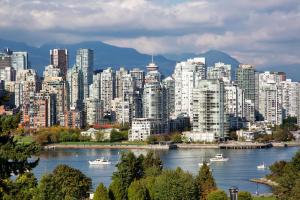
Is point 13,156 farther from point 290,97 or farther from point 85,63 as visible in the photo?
point 85,63

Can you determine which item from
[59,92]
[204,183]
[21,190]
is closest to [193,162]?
[204,183]

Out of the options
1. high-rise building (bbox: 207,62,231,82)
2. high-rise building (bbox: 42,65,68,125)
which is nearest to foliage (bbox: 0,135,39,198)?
high-rise building (bbox: 42,65,68,125)

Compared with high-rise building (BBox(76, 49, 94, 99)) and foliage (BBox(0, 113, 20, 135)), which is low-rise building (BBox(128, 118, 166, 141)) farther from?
foliage (BBox(0, 113, 20, 135))

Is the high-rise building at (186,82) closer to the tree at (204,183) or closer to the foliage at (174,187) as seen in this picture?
the tree at (204,183)

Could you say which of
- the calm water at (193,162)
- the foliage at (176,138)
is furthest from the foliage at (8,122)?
the foliage at (176,138)

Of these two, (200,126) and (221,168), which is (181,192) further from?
(200,126)

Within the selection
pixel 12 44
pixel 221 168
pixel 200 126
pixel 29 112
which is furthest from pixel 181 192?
pixel 12 44
